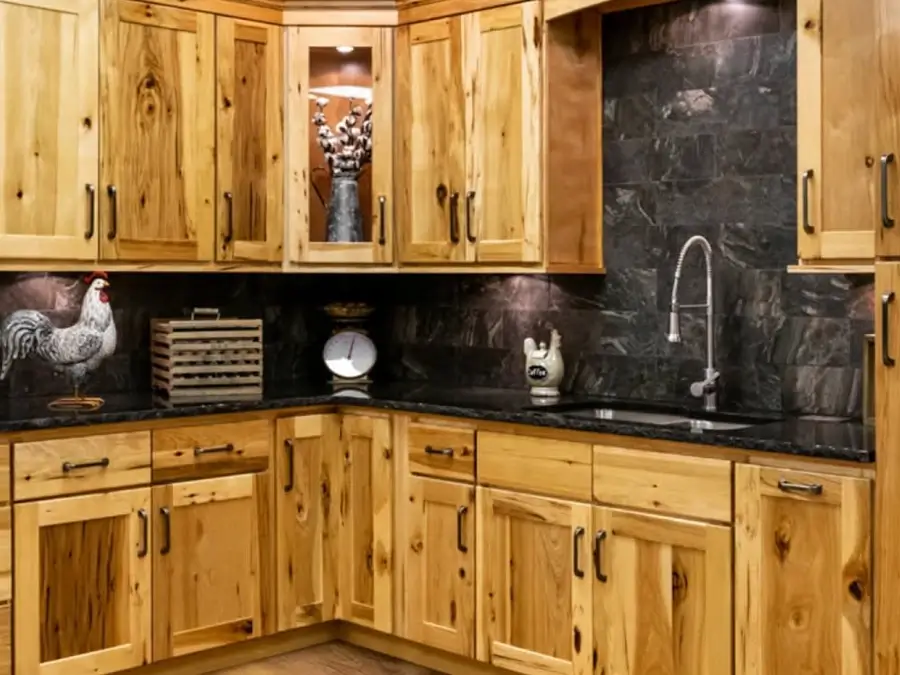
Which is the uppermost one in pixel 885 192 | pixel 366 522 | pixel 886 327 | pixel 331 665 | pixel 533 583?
pixel 885 192

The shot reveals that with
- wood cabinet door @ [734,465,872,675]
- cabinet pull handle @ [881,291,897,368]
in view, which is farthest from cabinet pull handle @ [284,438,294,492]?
cabinet pull handle @ [881,291,897,368]

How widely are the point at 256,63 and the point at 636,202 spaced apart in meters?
1.41

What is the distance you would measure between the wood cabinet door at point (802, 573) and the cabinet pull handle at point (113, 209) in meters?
2.13

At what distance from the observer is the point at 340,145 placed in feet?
15.5

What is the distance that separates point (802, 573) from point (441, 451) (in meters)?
A: 1.29

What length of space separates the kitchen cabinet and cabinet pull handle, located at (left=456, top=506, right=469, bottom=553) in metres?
0.84

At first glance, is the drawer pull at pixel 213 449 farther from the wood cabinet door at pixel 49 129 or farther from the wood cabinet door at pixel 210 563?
the wood cabinet door at pixel 49 129

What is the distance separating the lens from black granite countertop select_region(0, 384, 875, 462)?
10.8 feet

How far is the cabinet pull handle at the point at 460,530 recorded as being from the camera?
411 centimetres

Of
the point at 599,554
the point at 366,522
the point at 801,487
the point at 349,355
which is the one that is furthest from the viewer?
the point at 349,355

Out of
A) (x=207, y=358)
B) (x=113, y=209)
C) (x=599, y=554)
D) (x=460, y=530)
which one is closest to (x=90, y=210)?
(x=113, y=209)

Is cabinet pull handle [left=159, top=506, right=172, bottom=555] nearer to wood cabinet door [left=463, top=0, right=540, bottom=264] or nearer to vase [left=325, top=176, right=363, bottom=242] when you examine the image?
vase [left=325, top=176, right=363, bottom=242]

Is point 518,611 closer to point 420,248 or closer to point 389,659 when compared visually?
point 389,659

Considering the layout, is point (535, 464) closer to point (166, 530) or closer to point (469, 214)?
point (469, 214)
